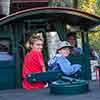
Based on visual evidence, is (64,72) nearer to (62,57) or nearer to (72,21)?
(62,57)

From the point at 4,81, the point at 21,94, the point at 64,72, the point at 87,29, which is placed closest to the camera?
the point at 21,94

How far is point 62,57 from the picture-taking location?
426 cm

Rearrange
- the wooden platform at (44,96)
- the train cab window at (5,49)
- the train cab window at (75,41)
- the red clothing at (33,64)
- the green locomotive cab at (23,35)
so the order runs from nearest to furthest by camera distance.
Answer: the wooden platform at (44,96) → the red clothing at (33,64) → the green locomotive cab at (23,35) → the train cab window at (5,49) → the train cab window at (75,41)

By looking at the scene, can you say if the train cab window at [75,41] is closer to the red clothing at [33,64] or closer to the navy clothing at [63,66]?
the red clothing at [33,64]

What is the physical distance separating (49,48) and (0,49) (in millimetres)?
700

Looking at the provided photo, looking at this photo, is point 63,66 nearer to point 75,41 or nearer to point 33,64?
point 33,64

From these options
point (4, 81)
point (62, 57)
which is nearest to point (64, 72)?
point (62, 57)

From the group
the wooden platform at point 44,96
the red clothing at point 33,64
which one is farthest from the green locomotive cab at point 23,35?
the wooden platform at point 44,96

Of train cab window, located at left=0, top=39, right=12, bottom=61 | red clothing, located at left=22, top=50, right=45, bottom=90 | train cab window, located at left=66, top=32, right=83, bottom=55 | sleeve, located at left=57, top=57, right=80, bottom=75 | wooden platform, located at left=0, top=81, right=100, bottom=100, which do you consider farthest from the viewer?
train cab window, located at left=66, top=32, right=83, bottom=55

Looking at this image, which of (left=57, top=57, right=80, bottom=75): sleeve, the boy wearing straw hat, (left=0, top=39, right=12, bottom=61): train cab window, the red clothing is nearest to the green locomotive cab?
(left=0, top=39, right=12, bottom=61): train cab window

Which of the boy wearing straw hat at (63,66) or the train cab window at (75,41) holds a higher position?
the train cab window at (75,41)

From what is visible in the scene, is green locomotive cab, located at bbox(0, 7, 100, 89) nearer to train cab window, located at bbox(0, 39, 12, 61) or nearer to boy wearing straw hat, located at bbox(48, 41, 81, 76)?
train cab window, located at bbox(0, 39, 12, 61)

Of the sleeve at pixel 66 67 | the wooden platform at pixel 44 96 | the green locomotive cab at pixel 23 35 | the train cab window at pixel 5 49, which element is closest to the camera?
the wooden platform at pixel 44 96

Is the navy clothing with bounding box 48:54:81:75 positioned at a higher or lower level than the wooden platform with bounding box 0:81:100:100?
higher
